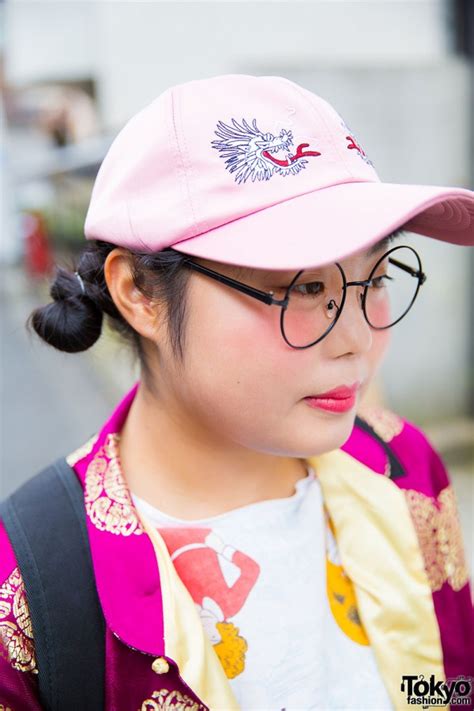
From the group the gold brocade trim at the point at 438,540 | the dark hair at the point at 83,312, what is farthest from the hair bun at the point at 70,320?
the gold brocade trim at the point at 438,540

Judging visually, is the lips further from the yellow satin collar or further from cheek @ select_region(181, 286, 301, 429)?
the yellow satin collar

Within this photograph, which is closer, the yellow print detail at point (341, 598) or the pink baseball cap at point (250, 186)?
the pink baseball cap at point (250, 186)

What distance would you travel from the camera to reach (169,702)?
1.07 m

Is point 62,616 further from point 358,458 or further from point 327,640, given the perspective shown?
point 358,458

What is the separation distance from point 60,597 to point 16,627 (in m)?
0.08

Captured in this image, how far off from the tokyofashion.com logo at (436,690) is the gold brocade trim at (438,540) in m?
0.18

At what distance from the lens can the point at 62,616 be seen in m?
1.06

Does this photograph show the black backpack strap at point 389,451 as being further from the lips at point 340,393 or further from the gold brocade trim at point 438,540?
the lips at point 340,393

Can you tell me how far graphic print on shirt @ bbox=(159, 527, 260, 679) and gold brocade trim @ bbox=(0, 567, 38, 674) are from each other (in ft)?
0.86

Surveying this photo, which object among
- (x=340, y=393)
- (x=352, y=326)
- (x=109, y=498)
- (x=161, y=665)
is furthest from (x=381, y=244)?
(x=161, y=665)

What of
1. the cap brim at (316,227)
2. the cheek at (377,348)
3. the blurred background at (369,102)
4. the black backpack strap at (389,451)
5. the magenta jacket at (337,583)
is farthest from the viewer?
the blurred background at (369,102)


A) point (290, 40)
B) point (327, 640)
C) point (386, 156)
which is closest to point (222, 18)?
point (290, 40)

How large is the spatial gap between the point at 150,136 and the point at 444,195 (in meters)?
0.48

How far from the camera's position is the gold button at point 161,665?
106 centimetres
